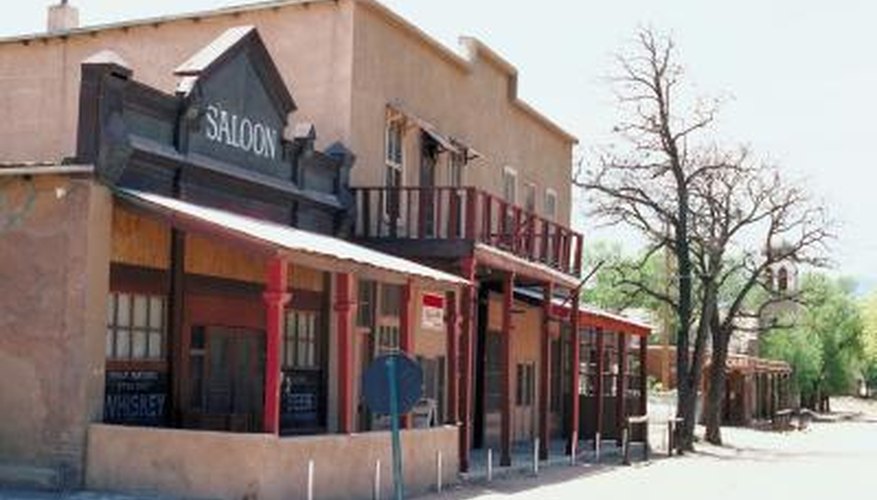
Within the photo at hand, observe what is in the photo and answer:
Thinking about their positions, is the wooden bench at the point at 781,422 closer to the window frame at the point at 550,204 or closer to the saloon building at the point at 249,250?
the window frame at the point at 550,204

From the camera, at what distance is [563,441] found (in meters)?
33.2

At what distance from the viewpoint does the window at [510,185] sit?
99.1 ft

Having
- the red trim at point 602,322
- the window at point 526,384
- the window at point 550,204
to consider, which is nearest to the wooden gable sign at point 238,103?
the red trim at point 602,322

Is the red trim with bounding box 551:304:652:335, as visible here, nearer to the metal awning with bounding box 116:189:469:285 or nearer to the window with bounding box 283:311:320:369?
the window with bounding box 283:311:320:369

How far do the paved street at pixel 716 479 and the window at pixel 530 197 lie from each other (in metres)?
6.80

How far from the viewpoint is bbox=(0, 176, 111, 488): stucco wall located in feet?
49.7

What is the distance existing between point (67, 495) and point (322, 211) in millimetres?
7339

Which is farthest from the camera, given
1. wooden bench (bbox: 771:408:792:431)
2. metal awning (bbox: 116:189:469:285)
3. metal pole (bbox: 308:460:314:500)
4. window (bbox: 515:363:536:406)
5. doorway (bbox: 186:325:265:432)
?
wooden bench (bbox: 771:408:792:431)

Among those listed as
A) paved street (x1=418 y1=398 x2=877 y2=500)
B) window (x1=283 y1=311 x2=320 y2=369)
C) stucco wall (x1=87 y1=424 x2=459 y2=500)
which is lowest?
paved street (x1=418 y1=398 x2=877 y2=500)

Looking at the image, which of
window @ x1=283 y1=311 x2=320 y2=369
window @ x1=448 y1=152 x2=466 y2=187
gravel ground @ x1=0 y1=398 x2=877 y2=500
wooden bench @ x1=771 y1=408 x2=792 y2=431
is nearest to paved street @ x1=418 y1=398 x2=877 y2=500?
gravel ground @ x1=0 y1=398 x2=877 y2=500

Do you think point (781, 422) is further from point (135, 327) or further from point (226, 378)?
point (135, 327)

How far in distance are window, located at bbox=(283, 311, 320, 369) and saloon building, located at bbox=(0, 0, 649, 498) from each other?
0.12 ft

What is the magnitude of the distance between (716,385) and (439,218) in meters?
22.4

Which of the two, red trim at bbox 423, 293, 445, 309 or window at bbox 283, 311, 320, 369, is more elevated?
red trim at bbox 423, 293, 445, 309
